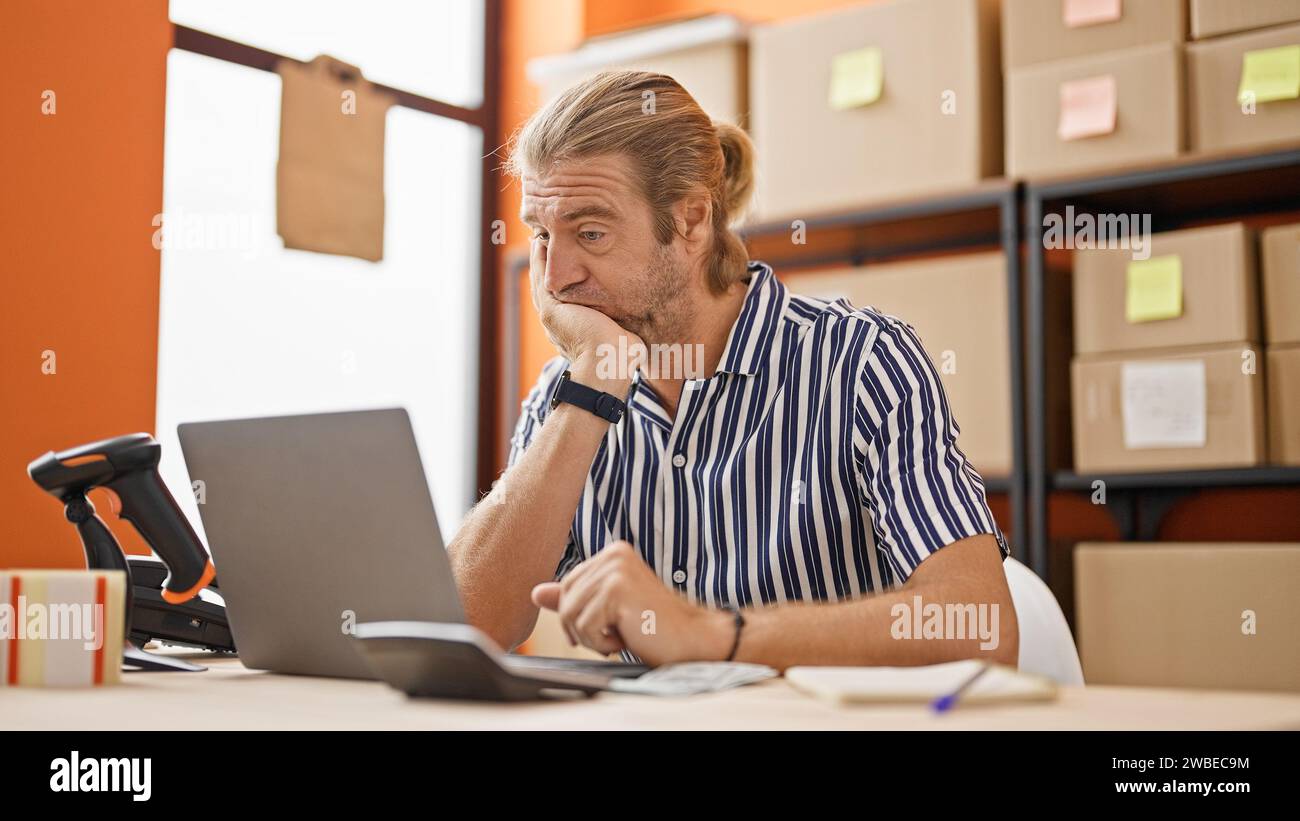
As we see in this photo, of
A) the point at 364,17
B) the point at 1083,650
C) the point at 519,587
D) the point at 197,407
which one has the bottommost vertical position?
the point at 1083,650

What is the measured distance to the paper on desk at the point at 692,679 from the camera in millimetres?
894

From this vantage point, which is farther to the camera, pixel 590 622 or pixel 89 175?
pixel 89 175

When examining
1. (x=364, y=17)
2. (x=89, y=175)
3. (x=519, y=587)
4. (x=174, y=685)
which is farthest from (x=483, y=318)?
(x=174, y=685)

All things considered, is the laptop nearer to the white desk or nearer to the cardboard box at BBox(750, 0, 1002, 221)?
the white desk

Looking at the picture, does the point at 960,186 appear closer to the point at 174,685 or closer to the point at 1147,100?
the point at 1147,100

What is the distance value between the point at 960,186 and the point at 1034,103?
0.19m

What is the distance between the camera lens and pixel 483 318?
11.2 ft

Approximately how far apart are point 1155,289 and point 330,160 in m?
1.65

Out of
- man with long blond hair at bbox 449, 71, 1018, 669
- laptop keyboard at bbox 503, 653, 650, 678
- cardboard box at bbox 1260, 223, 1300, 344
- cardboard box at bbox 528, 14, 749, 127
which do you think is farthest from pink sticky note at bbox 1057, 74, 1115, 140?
laptop keyboard at bbox 503, 653, 650, 678

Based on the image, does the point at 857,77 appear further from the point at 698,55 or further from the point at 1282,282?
the point at 1282,282

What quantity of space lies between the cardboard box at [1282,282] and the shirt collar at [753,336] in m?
0.99

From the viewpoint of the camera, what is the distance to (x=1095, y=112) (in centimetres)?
228

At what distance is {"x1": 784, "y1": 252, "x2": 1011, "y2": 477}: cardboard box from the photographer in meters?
2.37

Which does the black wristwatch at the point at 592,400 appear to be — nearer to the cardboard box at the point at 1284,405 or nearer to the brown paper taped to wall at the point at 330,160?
the cardboard box at the point at 1284,405
